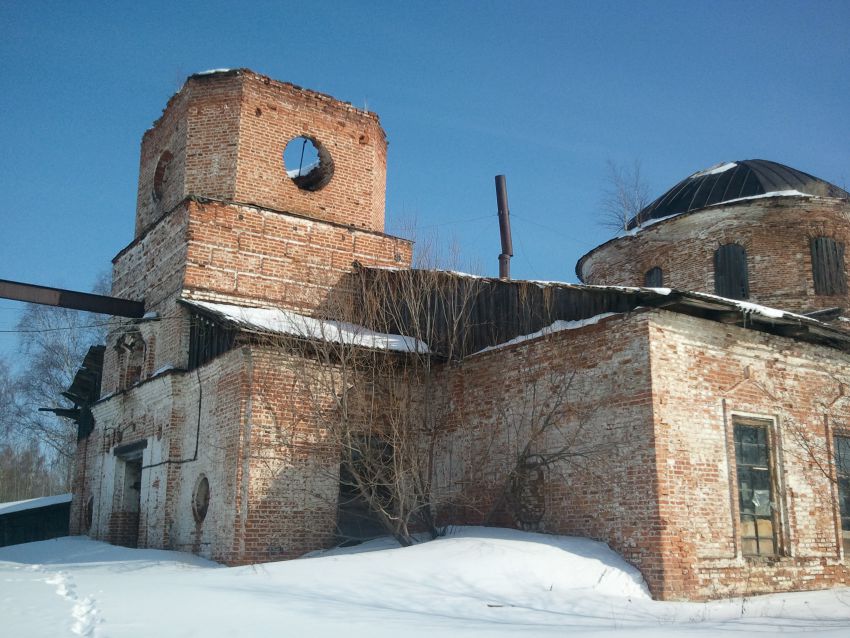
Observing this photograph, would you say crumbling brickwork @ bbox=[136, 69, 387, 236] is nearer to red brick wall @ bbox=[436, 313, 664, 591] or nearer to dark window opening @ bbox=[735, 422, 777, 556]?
red brick wall @ bbox=[436, 313, 664, 591]

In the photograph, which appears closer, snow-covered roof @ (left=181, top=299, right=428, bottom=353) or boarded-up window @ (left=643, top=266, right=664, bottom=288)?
snow-covered roof @ (left=181, top=299, right=428, bottom=353)

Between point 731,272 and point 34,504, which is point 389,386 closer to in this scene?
point 731,272

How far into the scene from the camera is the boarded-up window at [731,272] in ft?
52.7

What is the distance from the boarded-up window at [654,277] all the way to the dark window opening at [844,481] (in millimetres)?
6328

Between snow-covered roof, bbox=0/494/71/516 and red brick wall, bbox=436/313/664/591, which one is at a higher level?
red brick wall, bbox=436/313/664/591

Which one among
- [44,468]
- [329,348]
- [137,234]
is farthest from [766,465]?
[44,468]

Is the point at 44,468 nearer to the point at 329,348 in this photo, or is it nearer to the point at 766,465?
the point at 329,348

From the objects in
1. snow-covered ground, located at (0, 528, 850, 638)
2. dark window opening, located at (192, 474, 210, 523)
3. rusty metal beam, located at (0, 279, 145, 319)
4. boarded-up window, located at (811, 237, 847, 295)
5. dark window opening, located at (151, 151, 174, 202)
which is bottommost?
snow-covered ground, located at (0, 528, 850, 638)

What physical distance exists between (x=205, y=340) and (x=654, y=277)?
9838 millimetres

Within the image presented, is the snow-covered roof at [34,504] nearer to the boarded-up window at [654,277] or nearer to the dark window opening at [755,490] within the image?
the boarded-up window at [654,277]

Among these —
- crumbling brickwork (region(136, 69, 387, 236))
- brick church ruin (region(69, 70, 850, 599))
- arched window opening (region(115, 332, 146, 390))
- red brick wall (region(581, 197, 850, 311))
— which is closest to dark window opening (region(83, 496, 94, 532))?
brick church ruin (region(69, 70, 850, 599))

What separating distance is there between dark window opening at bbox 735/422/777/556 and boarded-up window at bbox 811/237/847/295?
6.26m

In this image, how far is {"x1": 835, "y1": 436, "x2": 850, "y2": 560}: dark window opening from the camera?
440 inches

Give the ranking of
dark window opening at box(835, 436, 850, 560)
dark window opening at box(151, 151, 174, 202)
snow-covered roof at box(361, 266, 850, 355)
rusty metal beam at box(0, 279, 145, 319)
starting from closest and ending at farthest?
snow-covered roof at box(361, 266, 850, 355) → dark window opening at box(835, 436, 850, 560) → rusty metal beam at box(0, 279, 145, 319) → dark window opening at box(151, 151, 174, 202)
